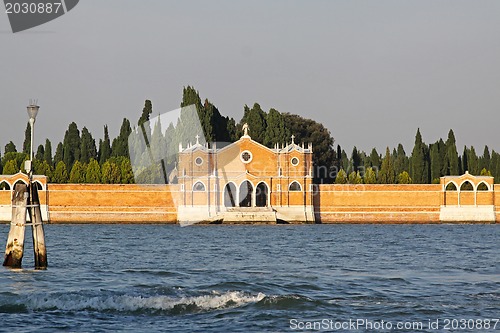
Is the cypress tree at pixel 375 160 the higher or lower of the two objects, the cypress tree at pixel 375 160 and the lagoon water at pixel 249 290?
the higher

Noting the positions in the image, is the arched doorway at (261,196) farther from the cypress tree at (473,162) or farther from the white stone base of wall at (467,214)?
the cypress tree at (473,162)

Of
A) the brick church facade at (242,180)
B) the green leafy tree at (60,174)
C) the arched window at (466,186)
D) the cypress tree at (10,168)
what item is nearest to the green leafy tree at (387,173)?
the arched window at (466,186)

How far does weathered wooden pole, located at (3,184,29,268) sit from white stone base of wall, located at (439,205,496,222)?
96.6 feet

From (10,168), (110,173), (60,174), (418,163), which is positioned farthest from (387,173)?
(10,168)

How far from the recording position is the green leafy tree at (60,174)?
143 feet

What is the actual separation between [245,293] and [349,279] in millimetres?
2957

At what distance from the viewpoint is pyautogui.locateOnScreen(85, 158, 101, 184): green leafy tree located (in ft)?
142

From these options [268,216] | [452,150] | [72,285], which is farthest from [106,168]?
[72,285]

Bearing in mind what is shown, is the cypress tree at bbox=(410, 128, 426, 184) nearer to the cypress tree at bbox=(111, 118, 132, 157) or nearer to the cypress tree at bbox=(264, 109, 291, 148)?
the cypress tree at bbox=(264, 109, 291, 148)

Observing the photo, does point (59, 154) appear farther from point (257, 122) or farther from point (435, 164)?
point (435, 164)

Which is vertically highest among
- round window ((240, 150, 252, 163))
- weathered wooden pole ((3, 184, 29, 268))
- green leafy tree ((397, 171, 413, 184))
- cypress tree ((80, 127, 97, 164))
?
cypress tree ((80, 127, 97, 164))

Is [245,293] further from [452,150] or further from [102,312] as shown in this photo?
[452,150]

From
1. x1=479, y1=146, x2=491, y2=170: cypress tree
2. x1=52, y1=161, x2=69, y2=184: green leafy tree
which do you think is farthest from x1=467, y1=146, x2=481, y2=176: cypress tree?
x1=52, y1=161, x2=69, y2=184: green leafy tree

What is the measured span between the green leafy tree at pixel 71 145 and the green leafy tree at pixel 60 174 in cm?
233
